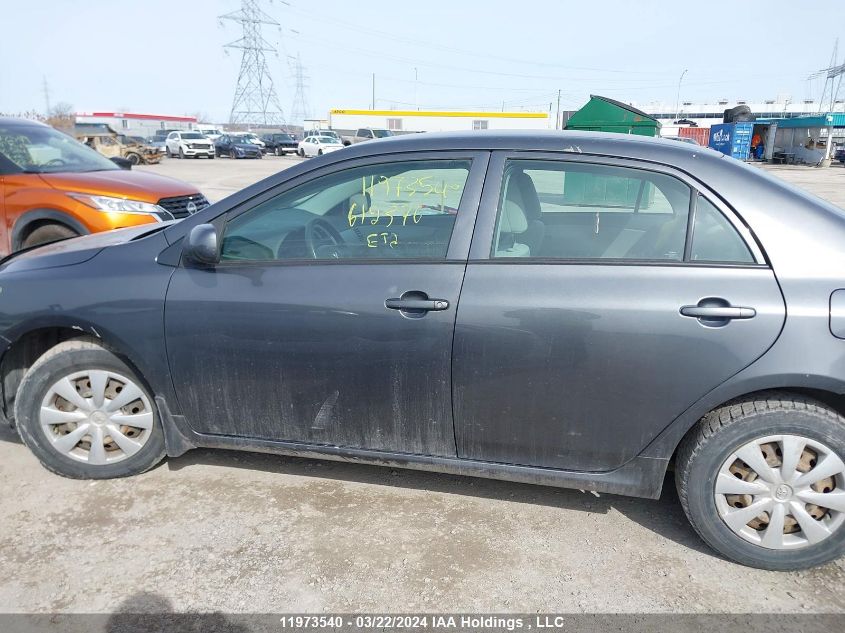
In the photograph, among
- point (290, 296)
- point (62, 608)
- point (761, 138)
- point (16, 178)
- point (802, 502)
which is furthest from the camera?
point (761, 138)

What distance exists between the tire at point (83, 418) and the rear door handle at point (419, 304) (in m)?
1.36

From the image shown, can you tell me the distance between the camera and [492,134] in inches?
110

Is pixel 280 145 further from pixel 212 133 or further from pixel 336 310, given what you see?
pixel 336 310

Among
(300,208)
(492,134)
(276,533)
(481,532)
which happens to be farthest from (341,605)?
(492,134)

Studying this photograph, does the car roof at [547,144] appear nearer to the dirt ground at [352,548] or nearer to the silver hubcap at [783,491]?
the silver hubcap at [783,491]

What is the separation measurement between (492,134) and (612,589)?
1.98m

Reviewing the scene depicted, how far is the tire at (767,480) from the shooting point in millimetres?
2338

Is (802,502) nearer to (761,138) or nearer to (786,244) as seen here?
(786,244)

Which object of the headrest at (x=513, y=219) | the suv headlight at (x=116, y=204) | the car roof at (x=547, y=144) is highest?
the car roof at (x=547, y=144)

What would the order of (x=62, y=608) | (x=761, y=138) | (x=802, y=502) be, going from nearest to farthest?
1. (x=62, y=608)
2. (x=802, y=502)
3. (x=761, y=138)

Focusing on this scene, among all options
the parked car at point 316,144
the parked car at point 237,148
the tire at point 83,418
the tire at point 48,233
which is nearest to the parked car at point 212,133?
the parked car at point 237,148

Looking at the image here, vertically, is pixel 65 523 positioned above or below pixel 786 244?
below

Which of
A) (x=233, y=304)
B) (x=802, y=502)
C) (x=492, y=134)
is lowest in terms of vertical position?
(x=802, y=502)

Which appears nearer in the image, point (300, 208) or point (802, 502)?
point (802, 502)
